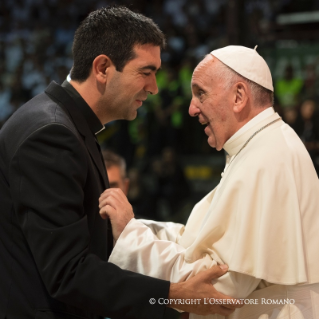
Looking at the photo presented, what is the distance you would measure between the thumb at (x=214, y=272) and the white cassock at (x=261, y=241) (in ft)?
0.08

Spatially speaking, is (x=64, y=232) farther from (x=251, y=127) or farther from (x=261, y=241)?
(x=251, y=127)

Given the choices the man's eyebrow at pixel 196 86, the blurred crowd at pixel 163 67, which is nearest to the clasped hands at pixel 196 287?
the man's eyebrow at pixel 196 86

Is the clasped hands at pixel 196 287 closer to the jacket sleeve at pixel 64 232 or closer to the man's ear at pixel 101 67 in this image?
the jacket sleeve at pixel 64 232

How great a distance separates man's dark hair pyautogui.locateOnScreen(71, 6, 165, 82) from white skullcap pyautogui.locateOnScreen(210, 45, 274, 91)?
0.36m

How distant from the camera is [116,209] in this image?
2.46 meters

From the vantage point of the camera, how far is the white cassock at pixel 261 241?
7.85 feet

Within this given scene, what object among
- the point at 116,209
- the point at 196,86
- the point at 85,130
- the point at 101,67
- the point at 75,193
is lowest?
the point at 116,209

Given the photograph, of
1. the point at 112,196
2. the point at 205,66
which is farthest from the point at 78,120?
the point at 205,66

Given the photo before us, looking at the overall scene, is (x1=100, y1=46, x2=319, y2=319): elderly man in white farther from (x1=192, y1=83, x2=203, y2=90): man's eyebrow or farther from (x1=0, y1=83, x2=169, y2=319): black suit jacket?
(x1=0, y1=83, x2=169, y2=319): black suit jacket

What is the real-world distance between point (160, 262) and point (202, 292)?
0.23 m

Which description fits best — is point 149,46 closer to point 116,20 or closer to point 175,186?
point 116,20

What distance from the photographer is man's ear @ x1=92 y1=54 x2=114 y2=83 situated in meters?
2.56

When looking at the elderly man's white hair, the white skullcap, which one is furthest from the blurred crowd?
the elderly man's white hair

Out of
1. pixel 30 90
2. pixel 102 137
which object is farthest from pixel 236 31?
pixel 30 90
